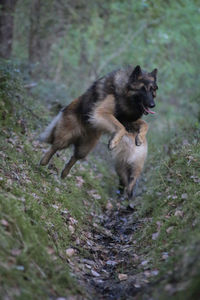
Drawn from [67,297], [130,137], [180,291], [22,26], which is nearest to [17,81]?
[130,137]

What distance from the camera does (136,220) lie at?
237 inches

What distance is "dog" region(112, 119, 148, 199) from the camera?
6305 millimetres

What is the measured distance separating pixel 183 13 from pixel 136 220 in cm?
1151

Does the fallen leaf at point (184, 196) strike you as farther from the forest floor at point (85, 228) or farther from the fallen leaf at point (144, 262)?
the fallen leaf at point (144, 262)

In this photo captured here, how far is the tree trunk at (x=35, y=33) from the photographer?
13.0m

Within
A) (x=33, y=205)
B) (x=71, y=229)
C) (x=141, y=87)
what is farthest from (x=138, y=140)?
(x=33, y=205)

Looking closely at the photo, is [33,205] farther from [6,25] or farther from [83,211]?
[6,25]

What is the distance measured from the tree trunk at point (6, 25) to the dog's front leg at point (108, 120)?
5678mm

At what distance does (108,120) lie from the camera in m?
6.05

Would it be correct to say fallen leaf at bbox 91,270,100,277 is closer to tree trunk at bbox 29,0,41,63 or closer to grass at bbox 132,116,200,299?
grass at bbox 132,116,200,299

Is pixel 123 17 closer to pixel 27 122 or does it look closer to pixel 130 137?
pixel 27 122

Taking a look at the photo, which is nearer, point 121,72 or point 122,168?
point 121,72

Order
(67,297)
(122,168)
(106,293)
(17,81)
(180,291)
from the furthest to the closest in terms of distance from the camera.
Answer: (17,81)
(122,168)
(106,293)
(67,297)
(180,291)

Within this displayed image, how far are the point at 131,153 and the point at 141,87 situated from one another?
4.10 feet
